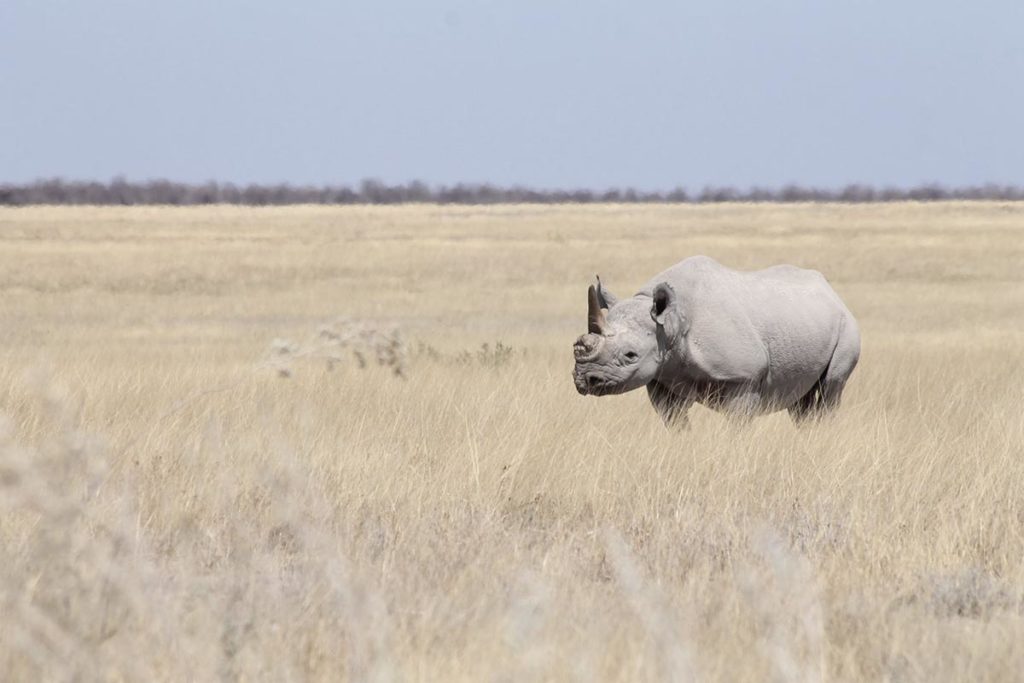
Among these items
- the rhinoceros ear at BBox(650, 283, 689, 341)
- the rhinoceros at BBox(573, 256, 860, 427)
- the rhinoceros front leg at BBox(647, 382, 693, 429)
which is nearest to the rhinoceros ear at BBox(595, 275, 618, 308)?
the rhinoceros at BBox(573, 256, 860, 427)

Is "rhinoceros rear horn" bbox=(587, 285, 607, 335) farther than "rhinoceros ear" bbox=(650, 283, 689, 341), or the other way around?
"rhinoceros ear" bbox=(650, 283, 689, 341)

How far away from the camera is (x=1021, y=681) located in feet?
10.6

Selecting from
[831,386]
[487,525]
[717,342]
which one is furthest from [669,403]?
[487,525]

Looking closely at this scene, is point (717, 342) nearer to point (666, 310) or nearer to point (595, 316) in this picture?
point (666, 310)

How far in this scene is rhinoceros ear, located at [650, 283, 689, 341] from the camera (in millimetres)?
7246

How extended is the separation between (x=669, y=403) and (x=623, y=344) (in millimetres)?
904

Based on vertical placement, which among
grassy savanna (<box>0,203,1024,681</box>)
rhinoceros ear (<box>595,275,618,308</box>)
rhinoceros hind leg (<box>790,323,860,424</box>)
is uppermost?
rhinoceros ear (<box>595,275,618,308</box>)

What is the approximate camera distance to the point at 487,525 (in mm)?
4980

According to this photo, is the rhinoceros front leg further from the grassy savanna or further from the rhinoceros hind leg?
the rhinoceros hind leg

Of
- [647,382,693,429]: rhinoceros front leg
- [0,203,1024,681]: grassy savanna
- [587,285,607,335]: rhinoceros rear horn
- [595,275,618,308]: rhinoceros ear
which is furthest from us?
[595,275,618,308]: rhinoceros ear

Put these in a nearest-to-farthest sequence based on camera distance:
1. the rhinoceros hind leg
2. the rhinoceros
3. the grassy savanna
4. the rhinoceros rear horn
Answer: the grassy savanna → the rhinoceros rear horn → the rhinoceros → the rhinoceros hind leg

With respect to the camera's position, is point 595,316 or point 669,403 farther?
point 669,403

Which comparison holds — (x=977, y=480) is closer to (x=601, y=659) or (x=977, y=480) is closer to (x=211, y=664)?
(x=601, y=659)

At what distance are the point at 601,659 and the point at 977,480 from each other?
9.43 feet
